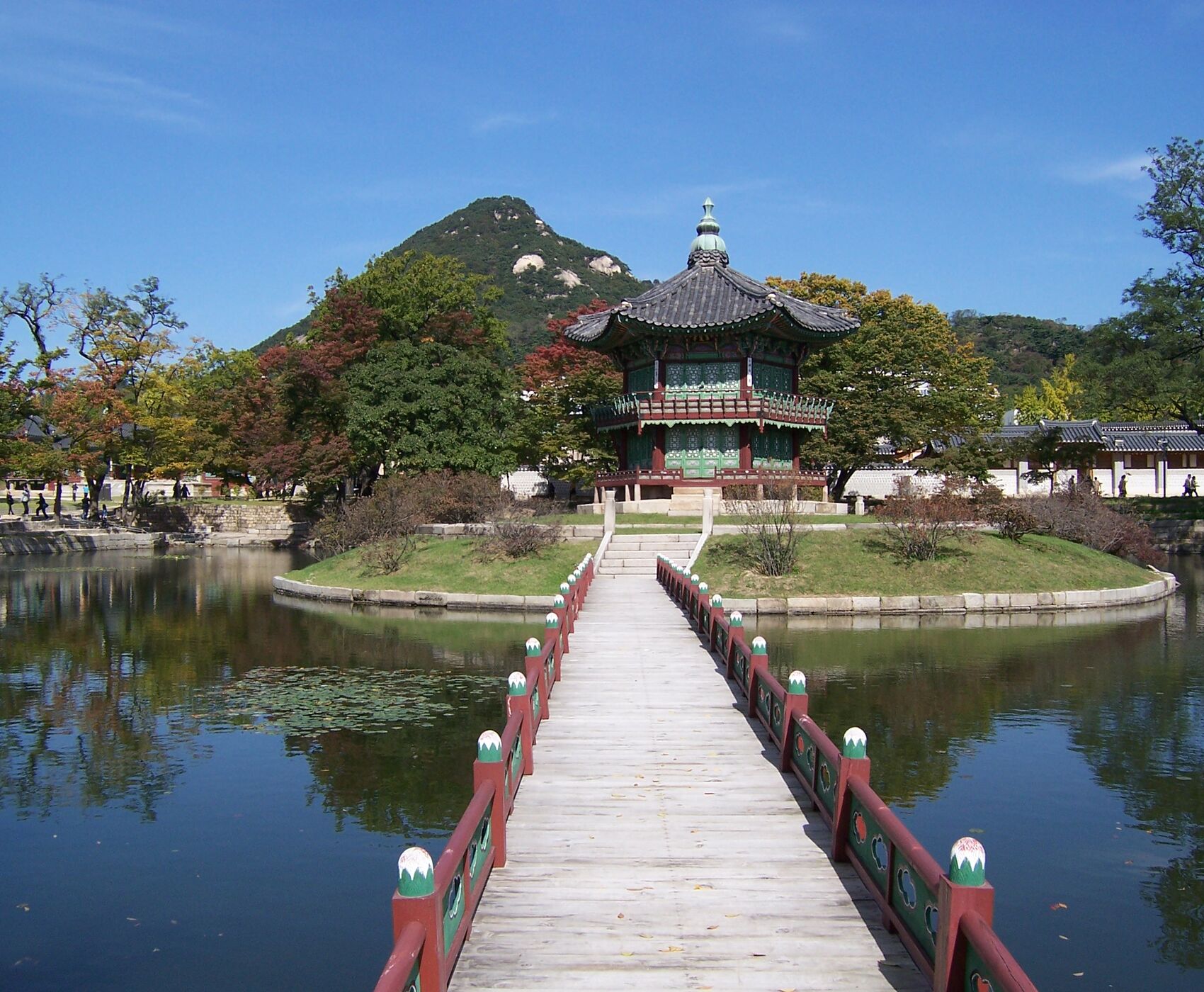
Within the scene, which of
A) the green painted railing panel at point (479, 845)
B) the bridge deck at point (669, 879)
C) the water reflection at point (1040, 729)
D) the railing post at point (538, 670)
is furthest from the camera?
the railing post at point (538, 670)

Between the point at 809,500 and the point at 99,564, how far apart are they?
30.6 metres

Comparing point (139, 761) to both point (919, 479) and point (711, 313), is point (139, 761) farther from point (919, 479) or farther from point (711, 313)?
point (919, 479)

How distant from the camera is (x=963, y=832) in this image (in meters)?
9.83

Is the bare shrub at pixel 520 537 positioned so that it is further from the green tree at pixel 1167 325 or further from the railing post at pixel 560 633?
the green tree at pixel 1167 325

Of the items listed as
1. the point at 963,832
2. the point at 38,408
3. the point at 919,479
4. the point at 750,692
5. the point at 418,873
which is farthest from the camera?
the point at 919,479

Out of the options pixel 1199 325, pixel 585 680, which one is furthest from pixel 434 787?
pixel 1199 325

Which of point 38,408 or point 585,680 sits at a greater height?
point 38,408

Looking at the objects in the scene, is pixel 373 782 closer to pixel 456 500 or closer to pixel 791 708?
pixel 791 708

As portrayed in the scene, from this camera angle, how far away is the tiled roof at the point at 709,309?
128 feet

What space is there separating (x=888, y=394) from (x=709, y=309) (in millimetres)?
9502

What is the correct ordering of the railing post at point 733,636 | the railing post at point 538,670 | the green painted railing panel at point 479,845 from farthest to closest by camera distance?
the railing post at point 733,636 → the railing post at point 538,670 → the green painted railing panel at point 479,845

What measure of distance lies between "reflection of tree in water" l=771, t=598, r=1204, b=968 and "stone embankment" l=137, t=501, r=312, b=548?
147 ft

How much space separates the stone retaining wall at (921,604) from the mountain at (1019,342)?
79.4 metres

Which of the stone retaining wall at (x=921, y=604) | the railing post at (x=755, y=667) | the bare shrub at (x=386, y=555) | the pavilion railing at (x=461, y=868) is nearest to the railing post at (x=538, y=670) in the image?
the pavilion railing at (x=461, y=868)
